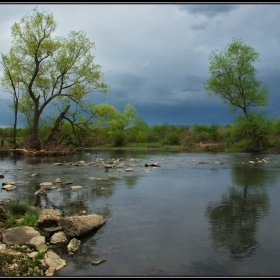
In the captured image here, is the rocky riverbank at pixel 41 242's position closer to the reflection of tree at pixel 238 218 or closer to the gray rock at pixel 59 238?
the gray rock at pixel 59 238

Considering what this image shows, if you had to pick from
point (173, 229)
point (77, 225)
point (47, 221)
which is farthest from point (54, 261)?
point (173, 229)

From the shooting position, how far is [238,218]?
8.38 meters

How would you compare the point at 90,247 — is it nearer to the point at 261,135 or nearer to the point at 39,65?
the point at 39,65

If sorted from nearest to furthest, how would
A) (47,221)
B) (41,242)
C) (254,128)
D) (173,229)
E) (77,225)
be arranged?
1. (41,242)
2. (77,225)
3. (47,221)
4. (173,229)
5. (254,128)

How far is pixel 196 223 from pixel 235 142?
46.8m

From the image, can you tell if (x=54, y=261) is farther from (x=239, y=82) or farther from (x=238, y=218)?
(x=239, y=82)

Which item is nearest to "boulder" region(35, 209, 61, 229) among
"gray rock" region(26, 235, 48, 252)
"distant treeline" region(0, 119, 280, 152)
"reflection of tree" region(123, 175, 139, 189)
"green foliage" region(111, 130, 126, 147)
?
"gray rock" region(26, 235, 48, 252)

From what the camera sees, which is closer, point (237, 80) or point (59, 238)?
point (59, 238)

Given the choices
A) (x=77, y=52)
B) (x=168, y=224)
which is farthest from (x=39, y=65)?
(x=168, y=224)

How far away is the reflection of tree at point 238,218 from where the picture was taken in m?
6.40

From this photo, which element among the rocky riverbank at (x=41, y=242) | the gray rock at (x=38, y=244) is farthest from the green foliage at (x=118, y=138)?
the gray rock at (x=38, y=244)

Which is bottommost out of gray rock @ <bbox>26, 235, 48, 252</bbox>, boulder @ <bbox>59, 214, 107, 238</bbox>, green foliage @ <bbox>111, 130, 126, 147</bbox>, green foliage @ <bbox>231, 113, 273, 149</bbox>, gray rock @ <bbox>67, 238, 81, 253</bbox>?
gray rock @ <bbox>67, 238, 81, 253</bbox>

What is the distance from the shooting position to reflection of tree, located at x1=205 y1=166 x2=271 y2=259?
640cm

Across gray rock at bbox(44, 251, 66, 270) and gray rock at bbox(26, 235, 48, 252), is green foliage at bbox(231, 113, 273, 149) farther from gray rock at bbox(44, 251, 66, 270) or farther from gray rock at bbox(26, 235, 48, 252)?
gray rock at bbox(44, 251, 66, 270)
